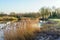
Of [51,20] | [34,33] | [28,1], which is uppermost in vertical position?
[28,1]

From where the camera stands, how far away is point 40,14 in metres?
2.73

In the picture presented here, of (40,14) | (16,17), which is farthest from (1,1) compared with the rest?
(40,14)

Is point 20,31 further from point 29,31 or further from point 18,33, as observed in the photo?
point 29,31

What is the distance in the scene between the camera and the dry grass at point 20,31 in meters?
2.64

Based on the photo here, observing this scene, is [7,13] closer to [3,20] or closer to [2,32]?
[3,20]

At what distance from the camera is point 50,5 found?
108 inches

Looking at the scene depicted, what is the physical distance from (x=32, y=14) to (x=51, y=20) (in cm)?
39

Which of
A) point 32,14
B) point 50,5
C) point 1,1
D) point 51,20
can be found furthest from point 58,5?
point 1,1

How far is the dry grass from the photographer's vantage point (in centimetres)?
264

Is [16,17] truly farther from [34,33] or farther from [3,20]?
[34,33]

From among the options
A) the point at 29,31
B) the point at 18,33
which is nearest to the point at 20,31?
the point at 18,33

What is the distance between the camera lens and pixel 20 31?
2.66 m

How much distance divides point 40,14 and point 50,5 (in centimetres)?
27

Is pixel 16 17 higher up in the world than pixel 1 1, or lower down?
lower down
